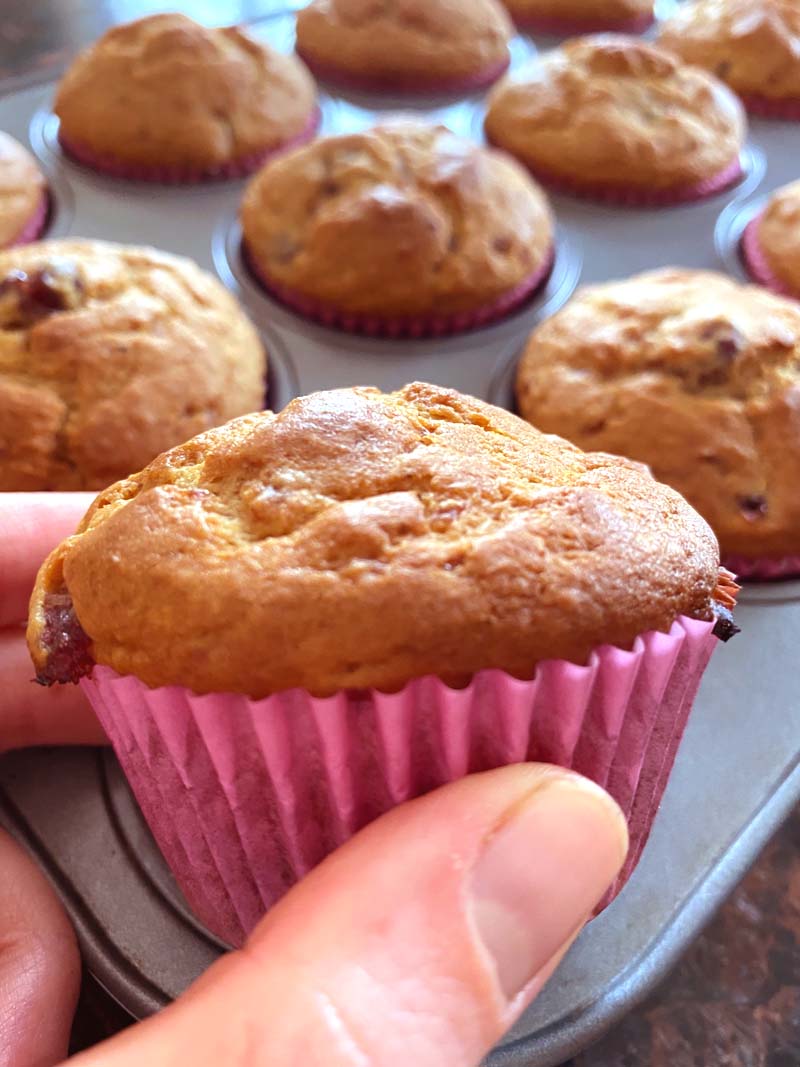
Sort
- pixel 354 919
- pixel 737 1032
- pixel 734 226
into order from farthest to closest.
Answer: pixel 734 226
pixel 737 1032
pixel 354 919

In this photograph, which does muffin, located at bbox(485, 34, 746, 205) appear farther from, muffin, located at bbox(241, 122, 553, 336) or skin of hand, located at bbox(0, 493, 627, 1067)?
skin of hand, located at bbox(0, 493, 627, 1067)

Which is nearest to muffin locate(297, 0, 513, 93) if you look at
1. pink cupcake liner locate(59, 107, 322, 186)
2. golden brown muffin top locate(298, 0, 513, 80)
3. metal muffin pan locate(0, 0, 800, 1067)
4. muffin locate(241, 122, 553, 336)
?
golden brown muffin top locate(298, 0, 513, 80)

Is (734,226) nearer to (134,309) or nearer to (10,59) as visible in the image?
(134,309)

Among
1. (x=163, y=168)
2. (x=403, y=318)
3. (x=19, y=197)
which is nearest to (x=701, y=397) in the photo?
(x=403, y=318)

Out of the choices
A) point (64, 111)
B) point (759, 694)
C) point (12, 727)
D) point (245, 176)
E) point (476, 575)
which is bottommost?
point (759, 694)

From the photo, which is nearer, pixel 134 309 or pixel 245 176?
pixel 134 309

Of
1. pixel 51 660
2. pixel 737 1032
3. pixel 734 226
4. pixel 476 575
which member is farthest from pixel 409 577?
pixel 734 226

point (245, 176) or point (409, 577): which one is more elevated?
point (409, 577)

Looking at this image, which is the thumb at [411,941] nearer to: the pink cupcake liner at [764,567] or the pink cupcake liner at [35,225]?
the pink cupcake liner at [764,567]

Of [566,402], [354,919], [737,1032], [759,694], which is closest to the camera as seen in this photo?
[354,919]
